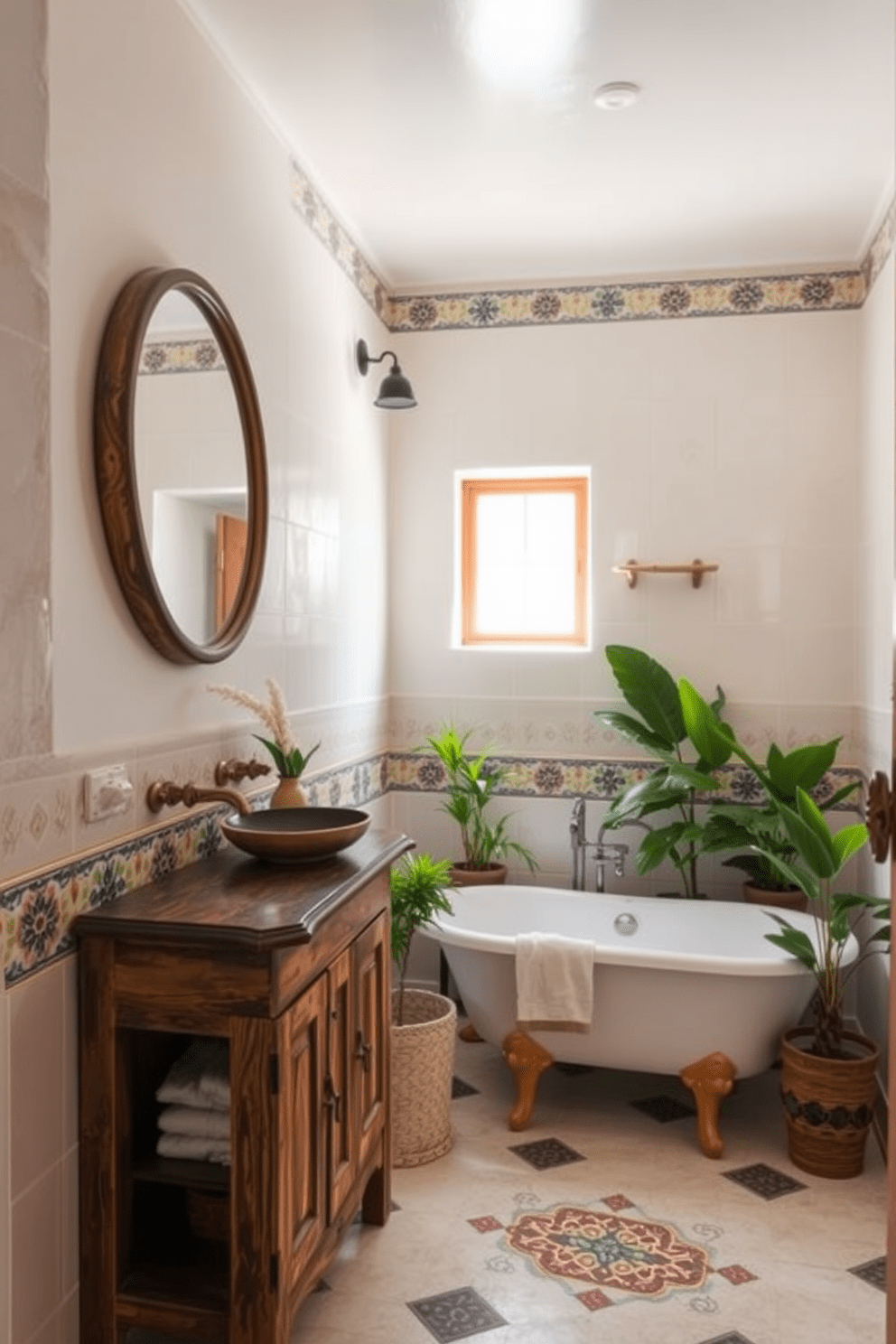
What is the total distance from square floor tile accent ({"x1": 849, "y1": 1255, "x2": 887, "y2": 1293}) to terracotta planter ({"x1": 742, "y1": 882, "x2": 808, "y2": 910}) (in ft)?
4.04

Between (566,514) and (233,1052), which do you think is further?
(566,514)

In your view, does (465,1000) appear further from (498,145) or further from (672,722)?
(498,145)

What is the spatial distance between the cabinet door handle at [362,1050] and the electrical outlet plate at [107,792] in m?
0.72

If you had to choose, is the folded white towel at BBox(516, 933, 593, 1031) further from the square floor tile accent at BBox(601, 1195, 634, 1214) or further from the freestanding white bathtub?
the square floor tile accent at BBox(601, 1195, 634, 1214)

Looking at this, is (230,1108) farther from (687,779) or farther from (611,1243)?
(687,779)

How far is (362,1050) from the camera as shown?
7.64 ft

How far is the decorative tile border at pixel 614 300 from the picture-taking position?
3.77m

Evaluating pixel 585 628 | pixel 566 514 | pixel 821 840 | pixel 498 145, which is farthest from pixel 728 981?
pixel 498 145

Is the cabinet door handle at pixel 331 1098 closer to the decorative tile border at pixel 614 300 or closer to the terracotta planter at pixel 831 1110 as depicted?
the terracotta planter at pixel 831 1110

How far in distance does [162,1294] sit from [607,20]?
2680mm

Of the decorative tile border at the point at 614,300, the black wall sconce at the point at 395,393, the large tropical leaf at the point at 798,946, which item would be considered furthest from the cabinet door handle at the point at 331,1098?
the decorative tile border at the point at 614,300

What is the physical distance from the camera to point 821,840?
292 centimetres

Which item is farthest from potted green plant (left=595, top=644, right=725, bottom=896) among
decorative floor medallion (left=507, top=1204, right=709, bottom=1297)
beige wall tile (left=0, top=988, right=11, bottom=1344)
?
beige wall tile (left=0, top=988, right=11, bottom=1344)

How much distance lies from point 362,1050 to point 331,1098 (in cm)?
24
